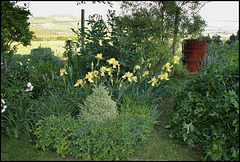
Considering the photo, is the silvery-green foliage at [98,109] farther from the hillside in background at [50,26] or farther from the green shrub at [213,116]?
the hillside in background at [50,26]

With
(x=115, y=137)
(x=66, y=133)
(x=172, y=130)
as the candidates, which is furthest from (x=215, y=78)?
(x=66, y=133)

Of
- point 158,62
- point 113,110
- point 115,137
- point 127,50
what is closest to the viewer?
point 115,137

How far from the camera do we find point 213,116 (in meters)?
2.54

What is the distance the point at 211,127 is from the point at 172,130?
0.51 meters

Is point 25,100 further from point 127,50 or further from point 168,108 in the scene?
point 168,108

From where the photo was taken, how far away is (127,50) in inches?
147

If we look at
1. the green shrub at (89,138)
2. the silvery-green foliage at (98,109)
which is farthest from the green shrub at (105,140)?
the silvery-green foliage at (98,109)

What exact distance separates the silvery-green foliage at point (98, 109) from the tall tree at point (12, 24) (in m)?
1.22

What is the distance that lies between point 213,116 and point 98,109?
4.49 ft

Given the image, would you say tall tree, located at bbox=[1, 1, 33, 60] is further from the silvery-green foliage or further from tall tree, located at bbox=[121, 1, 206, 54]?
tall tree, located at bbox=[121, 1, 206, 54]

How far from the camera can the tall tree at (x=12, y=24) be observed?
101 inches

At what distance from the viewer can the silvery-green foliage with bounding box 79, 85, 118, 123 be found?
2.64 m

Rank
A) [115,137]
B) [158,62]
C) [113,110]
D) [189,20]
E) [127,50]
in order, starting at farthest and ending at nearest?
[189,20], [158,62], [127,50], [113,110], [115,137]

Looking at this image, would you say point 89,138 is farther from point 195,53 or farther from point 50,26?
point 50,26
